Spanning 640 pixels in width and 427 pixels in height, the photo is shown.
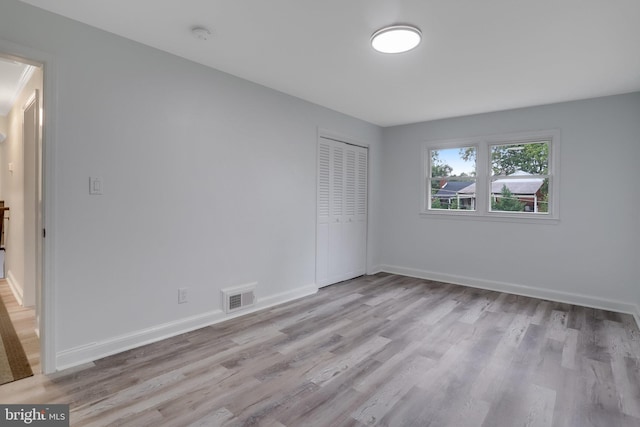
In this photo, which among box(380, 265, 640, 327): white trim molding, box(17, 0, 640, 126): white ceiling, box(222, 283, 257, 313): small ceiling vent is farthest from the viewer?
box(380, 265, 640, 327): white trim molding

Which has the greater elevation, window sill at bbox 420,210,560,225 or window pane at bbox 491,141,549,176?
window pane at bbox 491,141,549,176

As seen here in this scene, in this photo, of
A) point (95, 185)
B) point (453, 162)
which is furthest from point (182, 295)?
point (453, 162)

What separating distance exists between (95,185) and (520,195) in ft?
15.9

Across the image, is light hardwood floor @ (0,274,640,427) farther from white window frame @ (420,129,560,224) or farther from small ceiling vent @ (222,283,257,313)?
white window frame @ (420,129,560,224)

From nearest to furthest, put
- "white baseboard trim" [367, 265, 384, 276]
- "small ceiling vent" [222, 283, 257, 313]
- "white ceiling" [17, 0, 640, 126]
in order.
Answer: "white ceiling" [17, 0, 640, 126], "small ceiling vent" [222, 283, 257, 313], "white baseboard trim" [367, 265, 384, 276]

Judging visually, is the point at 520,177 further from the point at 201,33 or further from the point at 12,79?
the point at 12,79

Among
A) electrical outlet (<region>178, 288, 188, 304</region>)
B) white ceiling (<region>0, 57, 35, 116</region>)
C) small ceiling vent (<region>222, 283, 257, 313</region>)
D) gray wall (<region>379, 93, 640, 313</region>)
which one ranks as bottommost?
small ceiling vent (<region>222, 283, 257, 313</region>)

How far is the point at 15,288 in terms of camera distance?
400cm

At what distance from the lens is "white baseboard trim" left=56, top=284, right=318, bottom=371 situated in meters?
2.34

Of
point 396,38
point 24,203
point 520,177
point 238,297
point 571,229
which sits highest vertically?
point 396,38
